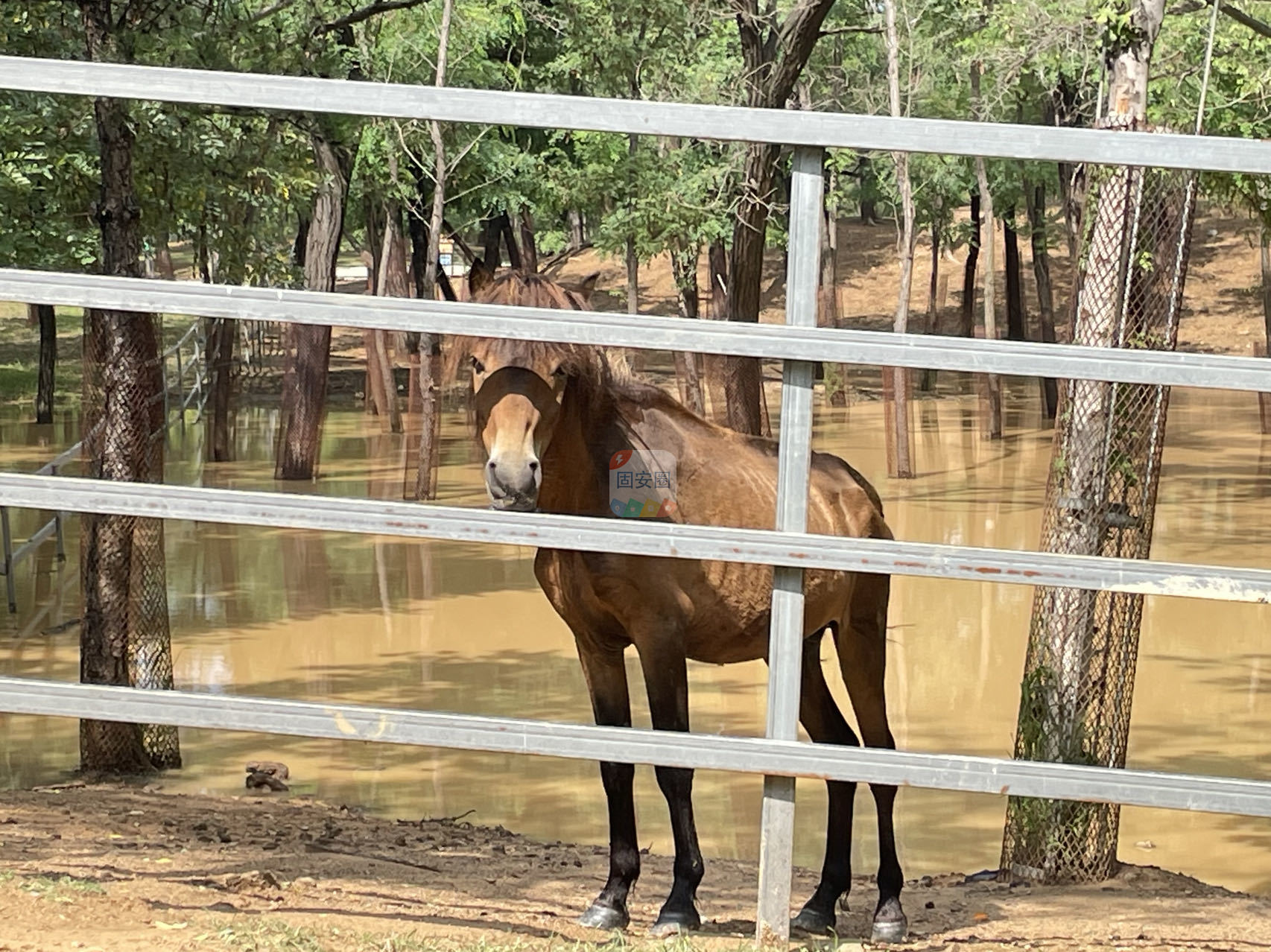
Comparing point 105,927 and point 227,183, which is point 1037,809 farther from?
point 227,183

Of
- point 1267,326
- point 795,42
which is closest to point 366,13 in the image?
point 795,42

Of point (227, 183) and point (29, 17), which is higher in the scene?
point (29, 17)

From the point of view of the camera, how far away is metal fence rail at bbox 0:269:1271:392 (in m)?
3.75

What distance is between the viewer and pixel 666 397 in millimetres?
5324

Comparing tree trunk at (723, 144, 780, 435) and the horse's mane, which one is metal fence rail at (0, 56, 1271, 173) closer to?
the horse's mane

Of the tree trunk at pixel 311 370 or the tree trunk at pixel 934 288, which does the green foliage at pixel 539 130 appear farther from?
the tree trunk at pixel 311 370

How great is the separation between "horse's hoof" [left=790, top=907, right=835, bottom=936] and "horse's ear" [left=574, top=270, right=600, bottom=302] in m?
2.24

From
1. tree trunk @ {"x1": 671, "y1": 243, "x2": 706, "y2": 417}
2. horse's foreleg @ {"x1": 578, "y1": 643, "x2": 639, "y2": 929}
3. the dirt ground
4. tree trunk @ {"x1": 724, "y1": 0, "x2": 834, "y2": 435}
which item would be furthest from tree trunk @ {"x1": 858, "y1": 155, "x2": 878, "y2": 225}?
horse's foreleg @ {"x1": 578, "y1": 643, "x2": 639, "y2": 929}

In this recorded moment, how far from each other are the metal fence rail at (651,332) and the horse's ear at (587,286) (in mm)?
871

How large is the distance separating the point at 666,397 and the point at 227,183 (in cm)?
549

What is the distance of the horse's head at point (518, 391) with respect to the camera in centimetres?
428

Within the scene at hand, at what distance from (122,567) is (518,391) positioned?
18.5 feet

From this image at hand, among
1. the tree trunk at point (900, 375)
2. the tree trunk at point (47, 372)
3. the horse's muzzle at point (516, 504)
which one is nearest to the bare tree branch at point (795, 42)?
the tree trunk at point (900, 375)

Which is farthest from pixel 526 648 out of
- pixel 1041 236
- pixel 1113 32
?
pixel 1041 236
